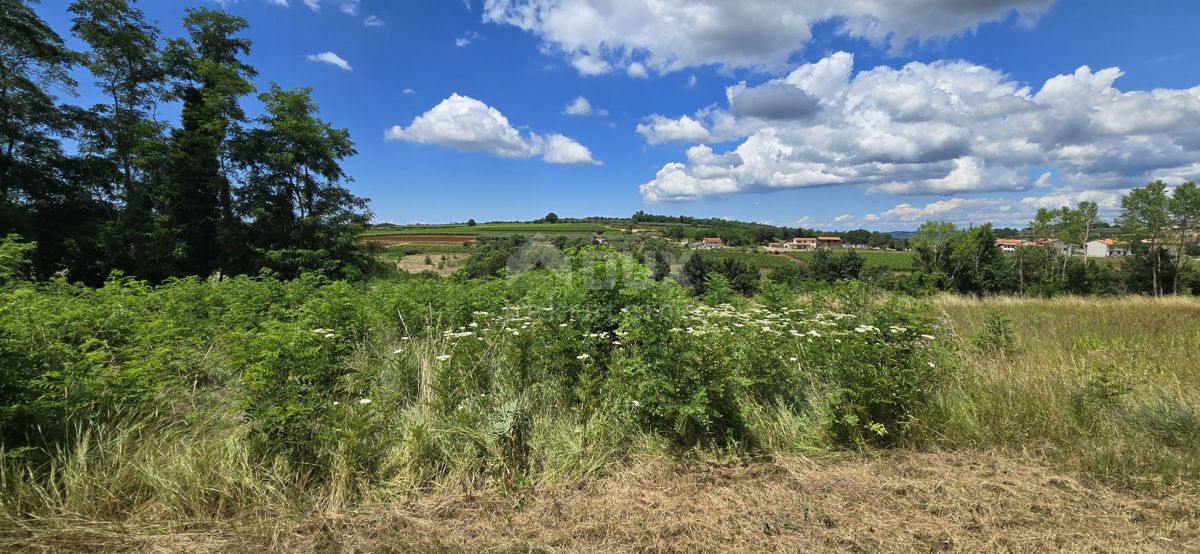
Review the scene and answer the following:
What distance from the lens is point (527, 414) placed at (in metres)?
3.41

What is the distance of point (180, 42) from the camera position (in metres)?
18.5

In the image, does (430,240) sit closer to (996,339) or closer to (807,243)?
(996,339)

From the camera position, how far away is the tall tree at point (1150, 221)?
35.4 m

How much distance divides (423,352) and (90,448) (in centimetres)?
219

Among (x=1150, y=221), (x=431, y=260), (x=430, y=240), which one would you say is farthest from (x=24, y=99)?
(x=1150, y=221)

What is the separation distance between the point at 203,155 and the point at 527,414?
2205 centimetres

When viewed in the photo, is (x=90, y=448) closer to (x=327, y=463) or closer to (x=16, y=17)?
(x=327, y=463)

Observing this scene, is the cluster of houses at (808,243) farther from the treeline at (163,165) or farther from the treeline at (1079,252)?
the treeline at (163,165)

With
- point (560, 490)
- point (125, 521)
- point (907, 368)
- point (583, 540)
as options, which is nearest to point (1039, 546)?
point (907, 368)

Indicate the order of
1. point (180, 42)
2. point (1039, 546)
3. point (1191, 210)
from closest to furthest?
point (1039, 546) < point (180, 42) < point (1191, 210)

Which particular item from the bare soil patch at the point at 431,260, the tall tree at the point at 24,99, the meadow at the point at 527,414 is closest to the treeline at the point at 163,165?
the tall tree at the point at 24,99

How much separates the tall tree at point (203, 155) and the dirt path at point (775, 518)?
2074cm

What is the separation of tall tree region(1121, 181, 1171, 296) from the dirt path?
53739 millimetres

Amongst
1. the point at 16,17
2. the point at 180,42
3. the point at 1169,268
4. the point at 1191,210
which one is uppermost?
the point at 180,42
